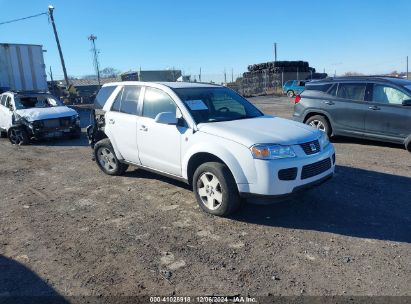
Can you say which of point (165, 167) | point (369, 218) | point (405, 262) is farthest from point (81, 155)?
point (405, 262)

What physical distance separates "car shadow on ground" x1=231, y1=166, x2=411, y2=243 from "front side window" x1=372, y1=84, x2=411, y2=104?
9.19 feet

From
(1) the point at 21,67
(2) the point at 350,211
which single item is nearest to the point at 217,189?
(2) the point at 350,211

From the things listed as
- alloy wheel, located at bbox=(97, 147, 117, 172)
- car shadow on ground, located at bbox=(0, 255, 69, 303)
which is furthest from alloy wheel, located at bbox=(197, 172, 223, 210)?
alloy wheel, located at bbox=(97, 147, 117, 172)

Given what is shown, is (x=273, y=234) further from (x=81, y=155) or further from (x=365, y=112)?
(x=81, y=155)

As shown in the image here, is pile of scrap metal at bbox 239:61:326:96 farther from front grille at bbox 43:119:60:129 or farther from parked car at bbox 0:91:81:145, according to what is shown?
front grille at bbox 43:119:60:129

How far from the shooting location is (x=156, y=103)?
5.79m

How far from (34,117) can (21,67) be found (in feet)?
34.7

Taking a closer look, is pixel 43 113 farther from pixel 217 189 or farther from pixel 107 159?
pixel 217 189

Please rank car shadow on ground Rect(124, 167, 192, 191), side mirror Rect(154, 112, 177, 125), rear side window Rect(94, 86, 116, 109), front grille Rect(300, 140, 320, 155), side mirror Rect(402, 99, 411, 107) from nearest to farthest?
front grille Rect(300, 140, 320, 155), side mirror Rect(154, 112, 177, 125), car shadow on ground Rect(124, 167, 192, 191), rear side window Rect(94, 86, 116, 109), side mirror Rect(402, 99, 411, 107)

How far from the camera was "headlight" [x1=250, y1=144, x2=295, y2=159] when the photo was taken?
4387 millimetres

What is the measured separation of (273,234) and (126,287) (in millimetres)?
1816

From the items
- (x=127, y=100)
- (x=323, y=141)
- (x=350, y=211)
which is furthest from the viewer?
(x=127, y=100)

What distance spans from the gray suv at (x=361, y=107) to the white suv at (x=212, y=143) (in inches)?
154

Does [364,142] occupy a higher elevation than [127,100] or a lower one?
lower
